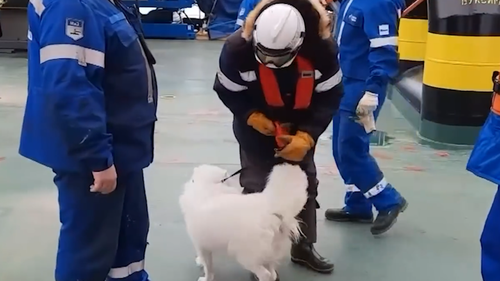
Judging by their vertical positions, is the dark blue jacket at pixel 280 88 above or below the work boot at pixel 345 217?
above

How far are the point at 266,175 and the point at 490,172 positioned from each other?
1.02 meters

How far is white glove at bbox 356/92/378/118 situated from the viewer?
327 cm

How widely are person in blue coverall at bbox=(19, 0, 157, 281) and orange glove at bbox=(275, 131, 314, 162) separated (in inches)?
23.5

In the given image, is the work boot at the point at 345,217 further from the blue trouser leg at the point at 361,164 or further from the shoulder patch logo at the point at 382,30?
the shoulder patch logo at the point at 382,30

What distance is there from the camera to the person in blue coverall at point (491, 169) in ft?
6.71

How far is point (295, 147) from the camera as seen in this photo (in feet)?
8.59

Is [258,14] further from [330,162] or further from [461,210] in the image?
[330,162]

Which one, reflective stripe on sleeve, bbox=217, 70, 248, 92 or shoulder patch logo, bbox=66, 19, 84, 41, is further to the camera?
reflective stripe on sleeve, bbox=217, 70, 248, 92

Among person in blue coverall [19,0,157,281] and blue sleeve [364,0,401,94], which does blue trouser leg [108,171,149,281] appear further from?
blue sleeve [364,0,401,94]


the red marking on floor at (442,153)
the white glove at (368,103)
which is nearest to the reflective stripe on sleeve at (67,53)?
the white glove at (368,103)

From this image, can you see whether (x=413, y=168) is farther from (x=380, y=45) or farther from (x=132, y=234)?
(x=132, y=234)

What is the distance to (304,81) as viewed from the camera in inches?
107

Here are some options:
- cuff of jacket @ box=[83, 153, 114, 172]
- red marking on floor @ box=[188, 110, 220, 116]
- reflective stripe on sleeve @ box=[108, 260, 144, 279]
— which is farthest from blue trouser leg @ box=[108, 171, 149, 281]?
red marking on floor @ box=[188, 110, 220, 116]

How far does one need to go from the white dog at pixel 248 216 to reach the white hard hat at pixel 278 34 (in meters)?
0.44
